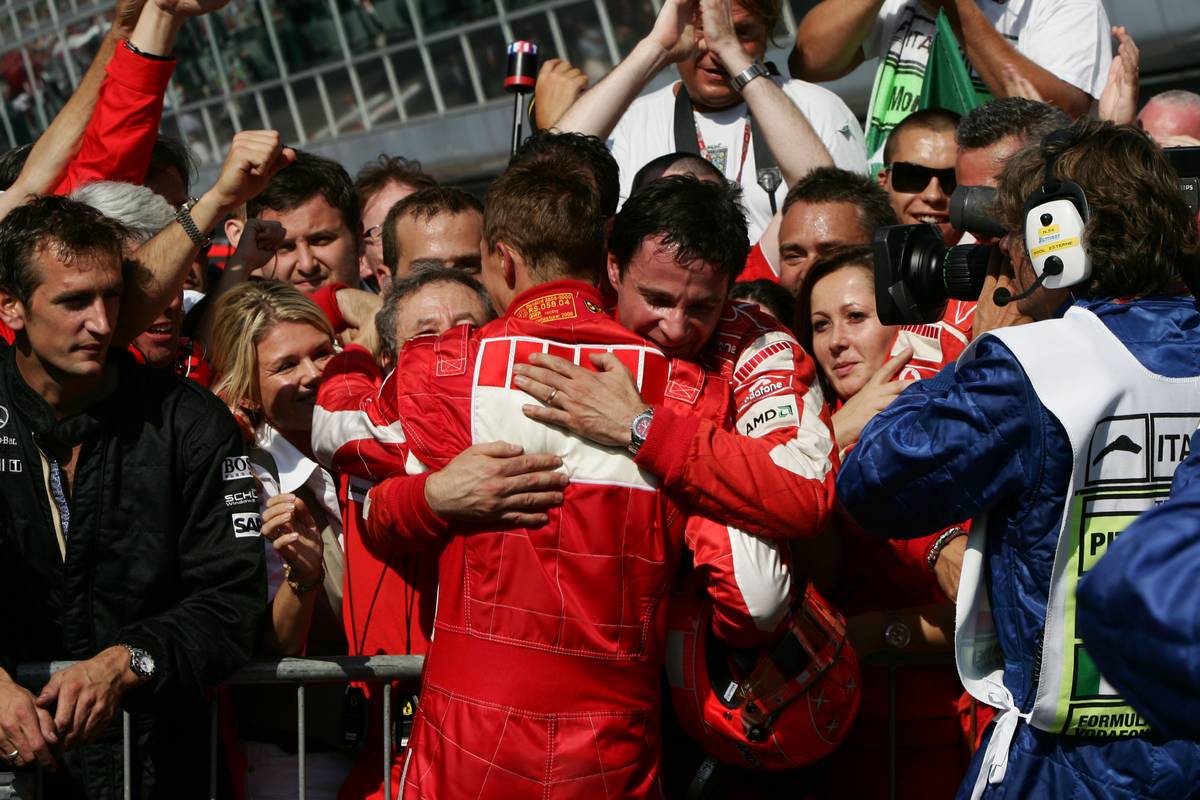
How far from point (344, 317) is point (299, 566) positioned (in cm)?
152

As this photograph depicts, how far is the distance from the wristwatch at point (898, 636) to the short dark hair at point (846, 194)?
56.1 inches

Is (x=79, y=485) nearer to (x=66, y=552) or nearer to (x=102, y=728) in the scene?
(x=66, y=552)

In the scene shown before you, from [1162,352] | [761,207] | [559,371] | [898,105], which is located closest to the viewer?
[1162,352]

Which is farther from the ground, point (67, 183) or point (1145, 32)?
point (67, 183)

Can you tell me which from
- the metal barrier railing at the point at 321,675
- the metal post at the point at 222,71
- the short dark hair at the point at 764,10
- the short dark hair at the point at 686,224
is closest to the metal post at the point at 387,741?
the metal barrier railing at the point at 321,675

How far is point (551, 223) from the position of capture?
3.24m

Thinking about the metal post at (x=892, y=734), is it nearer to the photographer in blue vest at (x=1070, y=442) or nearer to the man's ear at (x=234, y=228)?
the photographer in blue vest at (x=1070, y=442)

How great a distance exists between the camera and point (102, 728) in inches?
124

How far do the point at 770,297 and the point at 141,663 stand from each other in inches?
79.2

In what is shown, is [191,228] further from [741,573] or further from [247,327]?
[741,573]

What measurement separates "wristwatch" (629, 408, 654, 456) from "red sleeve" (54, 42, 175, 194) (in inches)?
85.9

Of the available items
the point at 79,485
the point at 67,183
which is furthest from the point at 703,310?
the point at 67,183

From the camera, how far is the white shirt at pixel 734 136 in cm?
529

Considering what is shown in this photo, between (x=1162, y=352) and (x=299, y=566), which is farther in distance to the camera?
(x=299, y=566)
